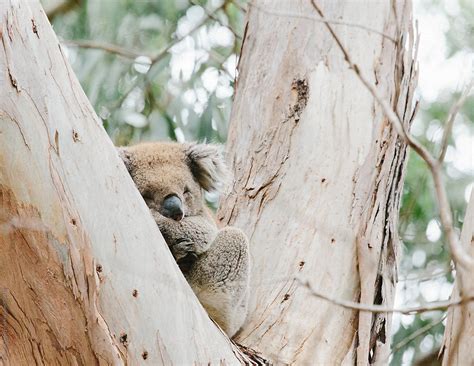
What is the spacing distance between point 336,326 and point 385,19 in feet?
4.47

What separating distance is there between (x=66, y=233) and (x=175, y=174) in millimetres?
882

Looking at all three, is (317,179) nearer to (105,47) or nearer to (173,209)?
(173,209)

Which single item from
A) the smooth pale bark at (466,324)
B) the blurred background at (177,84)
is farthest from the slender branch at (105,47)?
the smooth pale bark at (466,324)

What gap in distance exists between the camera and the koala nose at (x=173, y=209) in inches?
96.7

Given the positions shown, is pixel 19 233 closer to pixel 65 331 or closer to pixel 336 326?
pixel 65 331

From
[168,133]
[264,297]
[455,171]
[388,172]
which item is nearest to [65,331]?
[264,297]

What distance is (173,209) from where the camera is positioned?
8.07ft

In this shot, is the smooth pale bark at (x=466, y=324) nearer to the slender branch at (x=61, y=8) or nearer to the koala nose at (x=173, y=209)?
the koala nose at (x=173, y=209)

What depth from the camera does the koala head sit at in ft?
8.23

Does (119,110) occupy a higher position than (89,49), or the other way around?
(89,49)

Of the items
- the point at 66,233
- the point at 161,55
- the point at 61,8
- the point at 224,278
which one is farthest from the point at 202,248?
the point at 61,8

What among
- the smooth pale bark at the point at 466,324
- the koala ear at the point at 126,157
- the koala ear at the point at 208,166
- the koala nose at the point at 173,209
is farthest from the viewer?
the koala ear at the point at 208,166

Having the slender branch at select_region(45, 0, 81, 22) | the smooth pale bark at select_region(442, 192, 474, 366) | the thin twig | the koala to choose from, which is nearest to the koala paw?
the koala

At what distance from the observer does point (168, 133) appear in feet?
15.6
